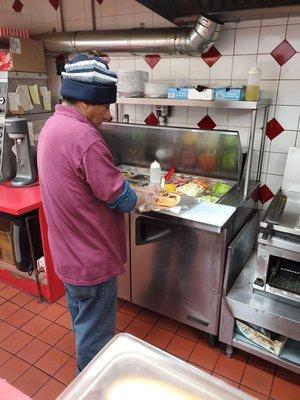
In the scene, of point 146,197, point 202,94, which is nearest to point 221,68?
point 202,94

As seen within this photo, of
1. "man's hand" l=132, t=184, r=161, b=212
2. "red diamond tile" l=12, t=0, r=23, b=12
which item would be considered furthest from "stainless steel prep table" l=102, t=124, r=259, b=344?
"red diamond tile" l=12, t=0, r=23, b=12

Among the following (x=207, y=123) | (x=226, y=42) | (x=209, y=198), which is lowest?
(x=209, y=198)

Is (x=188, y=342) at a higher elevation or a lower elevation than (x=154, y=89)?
lower

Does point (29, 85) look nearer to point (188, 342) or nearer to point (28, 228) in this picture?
point (28, 228)

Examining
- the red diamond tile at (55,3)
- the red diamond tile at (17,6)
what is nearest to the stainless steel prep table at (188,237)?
the red diamond tile at (55,3)

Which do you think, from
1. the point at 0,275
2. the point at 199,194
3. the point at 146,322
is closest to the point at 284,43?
the point at 199,194

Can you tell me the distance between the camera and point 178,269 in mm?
1608

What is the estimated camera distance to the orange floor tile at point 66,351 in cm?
146

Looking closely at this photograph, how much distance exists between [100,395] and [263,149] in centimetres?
167

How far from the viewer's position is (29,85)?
7.68ft

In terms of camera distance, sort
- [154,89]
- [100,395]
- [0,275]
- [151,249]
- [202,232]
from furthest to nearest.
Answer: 1. [0,275]
2. [154,89]
3. [151,249]
4. [202,232]
5. [100,395]

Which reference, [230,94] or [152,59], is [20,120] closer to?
[152,59]

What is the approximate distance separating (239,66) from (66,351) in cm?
187

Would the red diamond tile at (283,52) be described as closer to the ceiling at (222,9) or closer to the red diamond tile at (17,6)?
the ceiling at (222,9)
